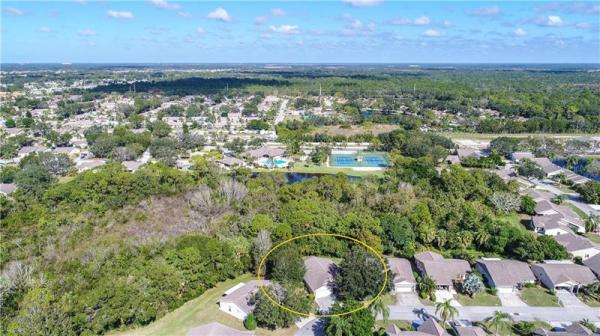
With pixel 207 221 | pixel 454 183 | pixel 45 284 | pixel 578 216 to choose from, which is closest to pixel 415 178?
pixel 454 183

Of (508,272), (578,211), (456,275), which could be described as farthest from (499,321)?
(578,211)

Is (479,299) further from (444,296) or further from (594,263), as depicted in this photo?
(594,263)

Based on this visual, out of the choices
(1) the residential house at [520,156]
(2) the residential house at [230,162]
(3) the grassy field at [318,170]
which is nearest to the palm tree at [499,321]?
(3) the grassy field at [318,170]

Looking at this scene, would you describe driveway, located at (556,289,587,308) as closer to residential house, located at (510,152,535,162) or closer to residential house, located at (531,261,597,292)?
residential house, located at (531,261,597,292)

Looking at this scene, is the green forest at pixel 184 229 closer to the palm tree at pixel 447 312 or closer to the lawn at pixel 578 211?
the palm tree at pixel 447 312

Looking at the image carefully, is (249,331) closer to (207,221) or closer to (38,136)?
(207,221)

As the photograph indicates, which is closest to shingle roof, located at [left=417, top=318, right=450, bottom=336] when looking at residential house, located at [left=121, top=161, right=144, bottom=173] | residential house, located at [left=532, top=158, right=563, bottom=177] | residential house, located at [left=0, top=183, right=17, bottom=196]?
residential house, located at [left=532, top=158, right=563, bottom=177]
